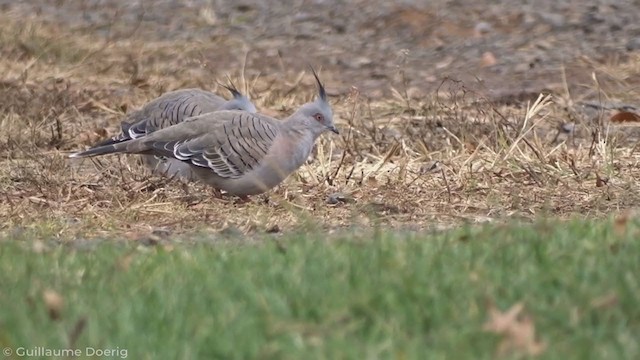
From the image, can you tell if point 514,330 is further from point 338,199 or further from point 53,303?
point 338,199

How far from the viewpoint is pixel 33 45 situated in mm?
15250

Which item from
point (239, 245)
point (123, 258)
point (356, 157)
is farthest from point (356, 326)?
point (356, 157)

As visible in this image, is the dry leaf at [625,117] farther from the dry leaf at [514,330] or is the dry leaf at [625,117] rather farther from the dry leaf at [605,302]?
the dry leaf at [514,330]

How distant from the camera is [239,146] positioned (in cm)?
874

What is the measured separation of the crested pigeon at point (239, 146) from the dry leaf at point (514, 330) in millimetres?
3910

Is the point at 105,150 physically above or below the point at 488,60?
above

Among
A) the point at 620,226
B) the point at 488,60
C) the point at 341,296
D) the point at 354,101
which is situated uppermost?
the point at 341,296

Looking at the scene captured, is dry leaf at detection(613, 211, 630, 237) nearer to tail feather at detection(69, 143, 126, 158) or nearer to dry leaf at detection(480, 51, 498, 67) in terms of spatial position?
tail feather at detection(69, 143, 126, 158)

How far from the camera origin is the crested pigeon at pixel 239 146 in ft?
28.6

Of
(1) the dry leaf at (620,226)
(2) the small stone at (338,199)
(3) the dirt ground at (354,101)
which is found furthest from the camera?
(2) the small stone at (338,199)

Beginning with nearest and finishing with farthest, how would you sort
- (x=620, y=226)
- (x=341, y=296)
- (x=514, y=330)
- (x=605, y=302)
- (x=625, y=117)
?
(x=514, y=330), (x=605, y=302), (x=341, y=296), (x=620, y=226), (x=625, y=117)

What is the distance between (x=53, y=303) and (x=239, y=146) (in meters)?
3.63

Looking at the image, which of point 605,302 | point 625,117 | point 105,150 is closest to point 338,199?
point 105,150

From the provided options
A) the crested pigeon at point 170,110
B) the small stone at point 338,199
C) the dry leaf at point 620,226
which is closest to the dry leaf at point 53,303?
the dry leaf at point 620,226
